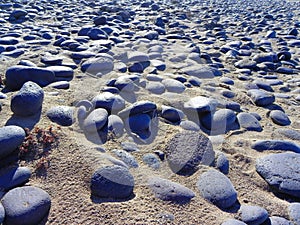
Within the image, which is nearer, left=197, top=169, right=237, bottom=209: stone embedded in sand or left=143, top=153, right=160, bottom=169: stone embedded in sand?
left=197, top=169, right=237, bottom=209: stone embedded in sand

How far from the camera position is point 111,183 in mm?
1699

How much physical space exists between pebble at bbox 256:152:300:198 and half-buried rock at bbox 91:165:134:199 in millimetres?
811

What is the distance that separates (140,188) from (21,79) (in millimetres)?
1462

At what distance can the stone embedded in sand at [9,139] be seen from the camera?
180cm

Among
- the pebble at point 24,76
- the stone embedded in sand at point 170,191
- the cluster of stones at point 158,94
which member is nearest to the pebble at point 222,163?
the cluster of stones at point 158,94

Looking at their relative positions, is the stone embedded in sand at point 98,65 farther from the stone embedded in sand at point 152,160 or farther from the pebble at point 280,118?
the pebble at point 280,118

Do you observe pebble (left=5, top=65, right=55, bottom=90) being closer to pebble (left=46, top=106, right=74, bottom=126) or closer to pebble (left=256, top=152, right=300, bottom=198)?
pebble (left=46, top=106, right=74, bottom=126)

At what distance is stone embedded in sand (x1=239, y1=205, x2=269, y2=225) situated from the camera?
5.45 ft

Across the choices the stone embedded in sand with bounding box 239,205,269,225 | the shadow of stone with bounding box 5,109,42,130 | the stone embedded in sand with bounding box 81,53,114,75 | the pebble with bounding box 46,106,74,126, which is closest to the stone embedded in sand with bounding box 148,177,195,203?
the stone embedded in sand with bounding box 239,205,269,225

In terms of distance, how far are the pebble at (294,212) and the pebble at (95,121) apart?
1.21m

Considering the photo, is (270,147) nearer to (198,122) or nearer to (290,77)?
(198,122)

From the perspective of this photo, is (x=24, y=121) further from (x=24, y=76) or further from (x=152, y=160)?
(x=152, y=160)

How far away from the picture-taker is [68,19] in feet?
20.4

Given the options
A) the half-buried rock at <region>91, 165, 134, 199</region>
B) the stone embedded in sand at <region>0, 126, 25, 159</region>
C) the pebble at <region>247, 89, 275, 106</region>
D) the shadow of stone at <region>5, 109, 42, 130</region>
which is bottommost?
the pebble at <region>247, 89, 275, 106</region>
